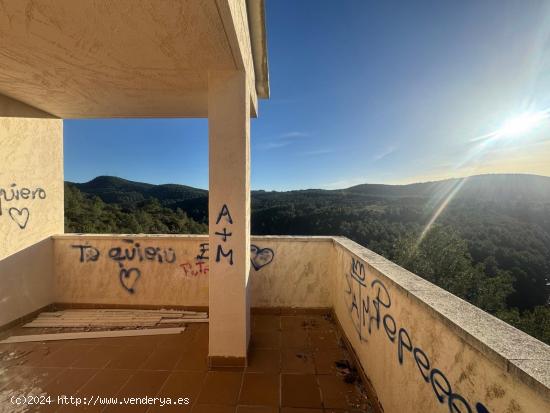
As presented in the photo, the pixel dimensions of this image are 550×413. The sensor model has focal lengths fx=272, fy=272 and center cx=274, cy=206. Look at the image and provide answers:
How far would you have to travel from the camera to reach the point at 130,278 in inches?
179

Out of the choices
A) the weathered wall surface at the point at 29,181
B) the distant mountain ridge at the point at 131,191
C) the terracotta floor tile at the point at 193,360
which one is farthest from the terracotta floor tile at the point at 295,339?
the distant mountain ridge at the point at 131,191

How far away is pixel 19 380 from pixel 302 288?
3.59 m

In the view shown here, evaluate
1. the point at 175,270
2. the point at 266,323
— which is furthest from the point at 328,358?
the point at 175,270

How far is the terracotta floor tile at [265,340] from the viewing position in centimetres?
353

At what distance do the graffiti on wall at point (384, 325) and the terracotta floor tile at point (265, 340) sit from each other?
1.08m

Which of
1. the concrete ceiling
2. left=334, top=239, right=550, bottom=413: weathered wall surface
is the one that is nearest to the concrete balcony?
left=334, top=239, right=550, bottom=413: weathered wall surface

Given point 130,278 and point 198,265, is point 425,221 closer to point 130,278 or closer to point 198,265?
point 198,265

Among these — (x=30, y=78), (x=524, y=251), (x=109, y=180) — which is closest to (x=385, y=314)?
(x=30, y=78)

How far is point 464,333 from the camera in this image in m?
1.34

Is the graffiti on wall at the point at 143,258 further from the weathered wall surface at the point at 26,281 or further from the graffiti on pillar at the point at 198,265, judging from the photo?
the weathered wall surface at the point at 26,281

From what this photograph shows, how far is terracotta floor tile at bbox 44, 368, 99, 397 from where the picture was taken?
2752 millimetres

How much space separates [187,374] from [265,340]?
1069 millimetres

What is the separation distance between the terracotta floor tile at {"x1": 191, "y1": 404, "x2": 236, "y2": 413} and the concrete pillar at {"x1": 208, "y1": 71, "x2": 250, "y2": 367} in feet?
1.77

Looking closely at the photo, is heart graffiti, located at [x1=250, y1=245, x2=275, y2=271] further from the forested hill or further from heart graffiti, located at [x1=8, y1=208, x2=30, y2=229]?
the forested hill
